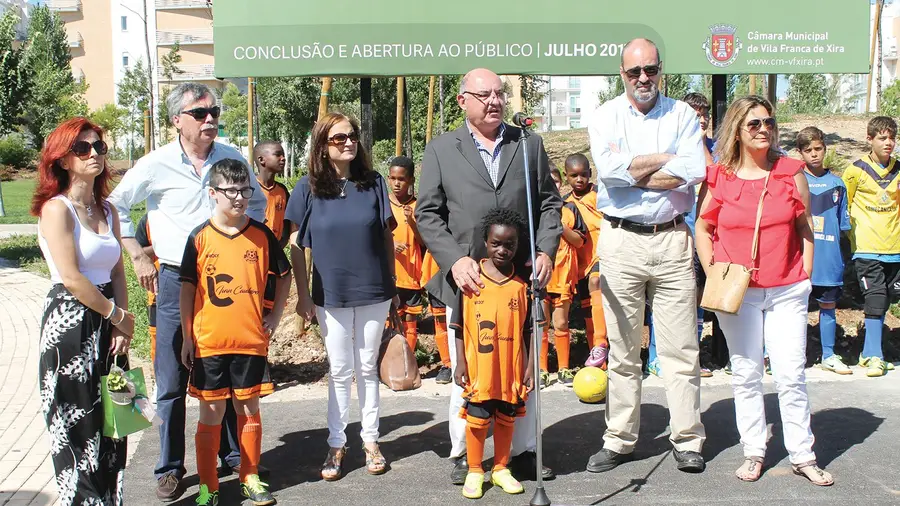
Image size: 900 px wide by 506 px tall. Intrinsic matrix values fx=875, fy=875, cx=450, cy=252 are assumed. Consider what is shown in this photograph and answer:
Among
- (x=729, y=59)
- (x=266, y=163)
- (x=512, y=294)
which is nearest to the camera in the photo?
(x=512, y=294)

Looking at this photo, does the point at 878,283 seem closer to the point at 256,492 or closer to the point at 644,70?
the point at 644,70

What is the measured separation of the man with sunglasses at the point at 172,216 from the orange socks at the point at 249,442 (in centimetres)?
43

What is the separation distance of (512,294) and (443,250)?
1.53 feet

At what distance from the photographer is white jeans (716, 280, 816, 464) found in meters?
5.21

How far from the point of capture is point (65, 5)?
75.2m

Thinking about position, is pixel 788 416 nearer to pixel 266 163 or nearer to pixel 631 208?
pixel 631 208

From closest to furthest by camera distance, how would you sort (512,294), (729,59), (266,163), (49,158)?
(49,158)
(512,294)
(266,163)
(729,59)

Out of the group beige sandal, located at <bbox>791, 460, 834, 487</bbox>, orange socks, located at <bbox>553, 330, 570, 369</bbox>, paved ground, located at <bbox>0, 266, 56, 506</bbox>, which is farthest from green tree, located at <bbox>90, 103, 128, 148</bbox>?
beige sandal, located at <bbox>791, 460, 834, 487</bbox>

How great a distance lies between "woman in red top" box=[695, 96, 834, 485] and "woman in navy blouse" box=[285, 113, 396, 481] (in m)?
2.10

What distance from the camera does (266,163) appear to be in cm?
779

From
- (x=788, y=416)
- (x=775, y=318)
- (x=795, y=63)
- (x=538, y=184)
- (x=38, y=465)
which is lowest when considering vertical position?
(x=38, y=465)

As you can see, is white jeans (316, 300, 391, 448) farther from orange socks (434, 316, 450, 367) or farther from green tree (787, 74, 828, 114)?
green tree (787, 74, 828, 114)

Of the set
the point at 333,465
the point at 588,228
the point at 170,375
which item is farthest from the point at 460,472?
the point at 588,228

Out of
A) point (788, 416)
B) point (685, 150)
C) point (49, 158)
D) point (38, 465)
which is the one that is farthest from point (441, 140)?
point (38, 465)
